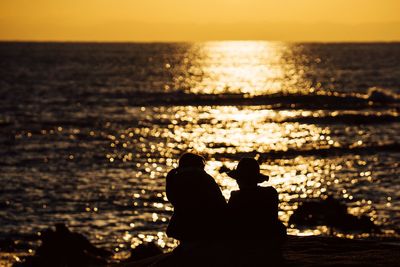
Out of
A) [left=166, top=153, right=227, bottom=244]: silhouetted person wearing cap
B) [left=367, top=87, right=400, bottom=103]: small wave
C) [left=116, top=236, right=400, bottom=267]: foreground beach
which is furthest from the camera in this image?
[left=367, top=87, right=400, bottom=103]: small wave

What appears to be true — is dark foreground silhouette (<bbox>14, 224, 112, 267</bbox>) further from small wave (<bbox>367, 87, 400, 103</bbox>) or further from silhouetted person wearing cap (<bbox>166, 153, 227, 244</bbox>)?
small wave (<bbox>367, 87, 400, 103</bbox>)

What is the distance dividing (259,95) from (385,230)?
226 ft

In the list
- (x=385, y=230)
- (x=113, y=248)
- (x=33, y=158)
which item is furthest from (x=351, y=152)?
(x=113, y=248)

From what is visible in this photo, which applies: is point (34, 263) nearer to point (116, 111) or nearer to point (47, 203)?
point (47, 203)

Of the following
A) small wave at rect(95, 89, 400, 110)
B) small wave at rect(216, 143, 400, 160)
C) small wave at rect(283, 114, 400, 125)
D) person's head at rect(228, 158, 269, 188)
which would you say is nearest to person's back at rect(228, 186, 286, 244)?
person's head at rect(228, 158, 269, 188)

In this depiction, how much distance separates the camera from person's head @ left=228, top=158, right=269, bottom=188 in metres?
10.4

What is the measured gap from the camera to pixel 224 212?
10820 millimetres

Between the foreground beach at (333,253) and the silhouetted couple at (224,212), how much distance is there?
0.76ft

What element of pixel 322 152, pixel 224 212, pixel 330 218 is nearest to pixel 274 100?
pixel 322 152

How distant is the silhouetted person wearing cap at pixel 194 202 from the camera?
1059 cm

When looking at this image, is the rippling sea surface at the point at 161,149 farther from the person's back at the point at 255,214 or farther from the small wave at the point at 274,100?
the person's back at the point at 255,214

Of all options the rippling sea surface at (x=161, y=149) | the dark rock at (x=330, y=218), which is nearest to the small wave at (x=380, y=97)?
the rippling sea surface at (x=161, y=149)

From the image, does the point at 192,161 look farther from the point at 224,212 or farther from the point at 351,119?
the point at 351,119

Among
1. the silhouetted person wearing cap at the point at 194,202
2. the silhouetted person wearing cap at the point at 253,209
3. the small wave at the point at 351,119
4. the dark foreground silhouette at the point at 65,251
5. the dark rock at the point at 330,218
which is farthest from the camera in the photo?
the small wave at the point at 351,119
